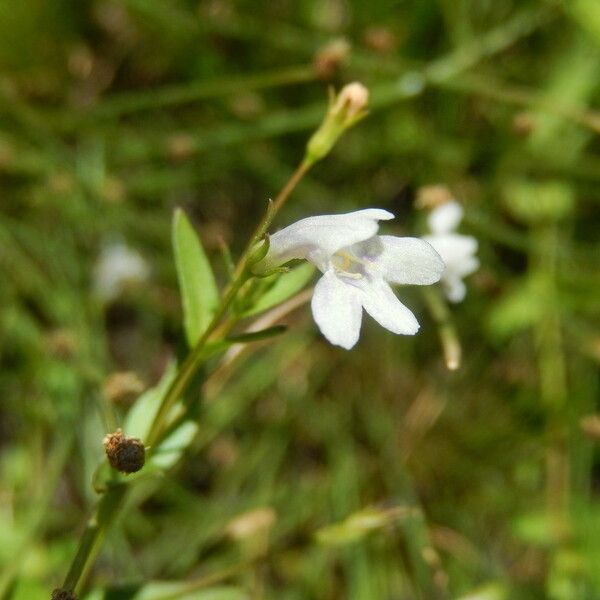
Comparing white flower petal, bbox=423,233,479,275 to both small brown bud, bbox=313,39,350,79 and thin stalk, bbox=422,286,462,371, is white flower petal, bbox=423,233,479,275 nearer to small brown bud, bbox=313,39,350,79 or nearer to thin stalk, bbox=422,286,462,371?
thin stalk, bbox=422,286,462,371

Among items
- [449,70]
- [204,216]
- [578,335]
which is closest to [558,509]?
[578,335]

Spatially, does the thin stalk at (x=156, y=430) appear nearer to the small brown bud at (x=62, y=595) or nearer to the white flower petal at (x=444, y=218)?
the small brown bud at (x=62, y=595)

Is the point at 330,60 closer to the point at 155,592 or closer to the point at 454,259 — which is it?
the point at 454,259

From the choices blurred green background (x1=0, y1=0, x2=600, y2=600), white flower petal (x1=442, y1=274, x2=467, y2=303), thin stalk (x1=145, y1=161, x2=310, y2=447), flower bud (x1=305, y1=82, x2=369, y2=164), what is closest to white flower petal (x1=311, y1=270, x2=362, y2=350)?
thin stalk (x1=145, y1=161, x2=310, y2=447)

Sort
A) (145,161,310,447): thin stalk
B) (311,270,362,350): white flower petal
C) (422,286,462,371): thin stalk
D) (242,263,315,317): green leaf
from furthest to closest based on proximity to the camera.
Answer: (422,286,462,371): thin stalk
(242,263,315,317): green leaf
(145,161,310,447): thin stalk
(311,270,362,350): white flower petal

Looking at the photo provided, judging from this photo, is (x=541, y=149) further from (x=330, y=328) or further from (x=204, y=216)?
(x=330, y=328)

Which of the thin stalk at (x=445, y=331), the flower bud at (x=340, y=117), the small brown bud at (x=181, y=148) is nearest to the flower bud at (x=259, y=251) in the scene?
the flower bud at (x=340, y=117)

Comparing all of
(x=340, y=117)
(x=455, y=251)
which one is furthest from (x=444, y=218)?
(x=340, y=117)
